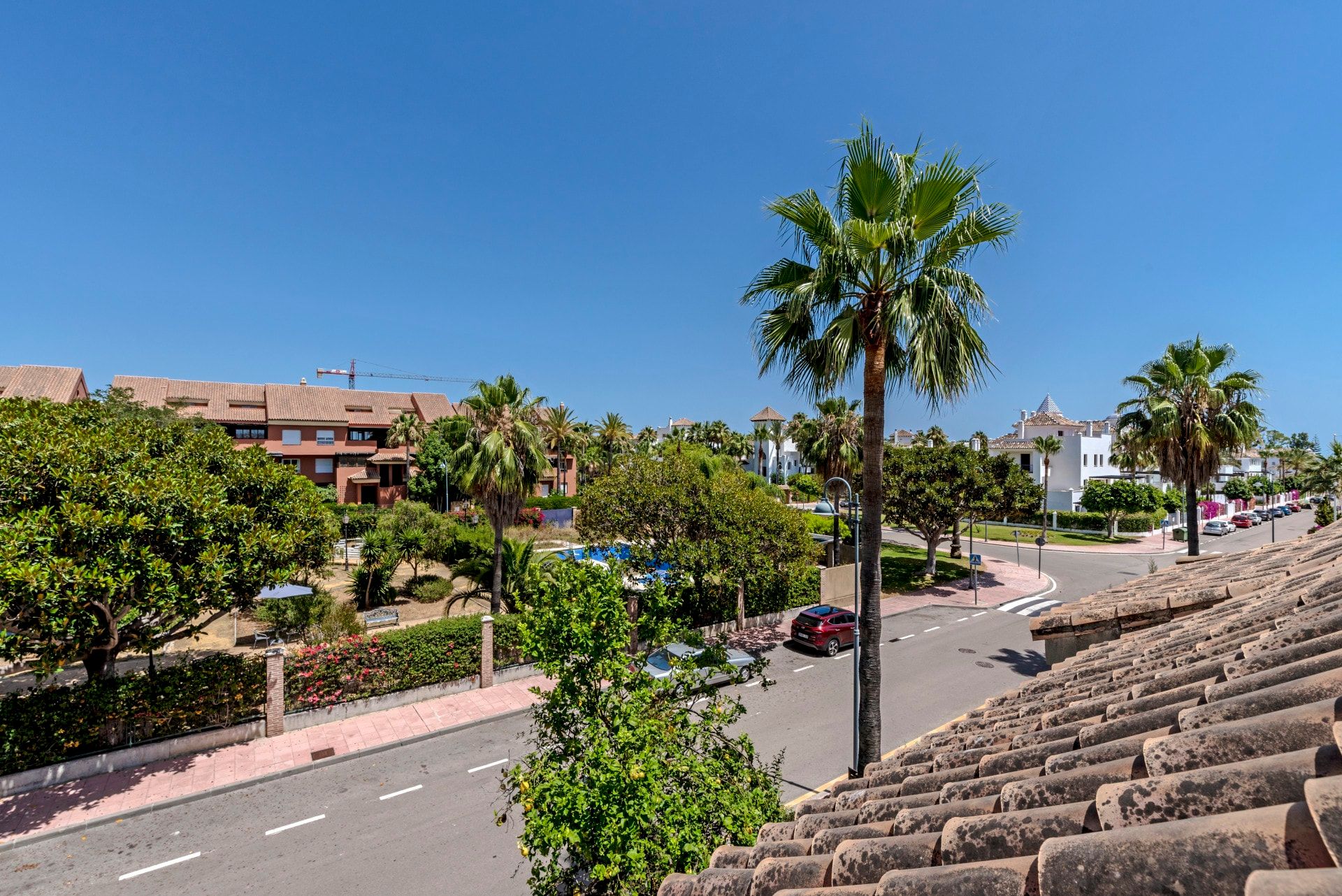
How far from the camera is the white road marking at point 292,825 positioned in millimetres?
10125

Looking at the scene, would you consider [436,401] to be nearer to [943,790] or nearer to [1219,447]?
[1219,447]

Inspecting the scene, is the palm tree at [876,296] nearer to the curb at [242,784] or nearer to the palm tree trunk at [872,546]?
the palm tree trunk at [872,546]

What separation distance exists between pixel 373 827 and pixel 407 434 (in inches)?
1809

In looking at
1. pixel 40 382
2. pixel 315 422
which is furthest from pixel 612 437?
pixel 40 382

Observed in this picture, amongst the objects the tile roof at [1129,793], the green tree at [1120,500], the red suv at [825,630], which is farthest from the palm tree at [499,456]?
the green tree at [1120,500]

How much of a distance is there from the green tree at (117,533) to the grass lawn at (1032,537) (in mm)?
44096

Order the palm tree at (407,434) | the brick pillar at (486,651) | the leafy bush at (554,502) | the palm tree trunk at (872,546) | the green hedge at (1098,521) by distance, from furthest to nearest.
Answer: the palm tree at (407,434) → the green hedge at (1098,521) → the leafy bush at (554,502) → the brick pillar at (486,651) → the palm tree trunk at (872,546)

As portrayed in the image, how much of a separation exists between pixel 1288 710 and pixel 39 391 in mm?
60295

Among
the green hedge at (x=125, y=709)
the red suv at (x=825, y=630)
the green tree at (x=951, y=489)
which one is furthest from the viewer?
the green tree at (x=951, y=489)

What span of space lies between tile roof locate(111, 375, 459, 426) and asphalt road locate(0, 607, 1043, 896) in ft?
149

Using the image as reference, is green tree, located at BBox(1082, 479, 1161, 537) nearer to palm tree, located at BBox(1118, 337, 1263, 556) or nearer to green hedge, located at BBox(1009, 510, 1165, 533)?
green hedge, located at BBox(1009, 510, 1165, 533)

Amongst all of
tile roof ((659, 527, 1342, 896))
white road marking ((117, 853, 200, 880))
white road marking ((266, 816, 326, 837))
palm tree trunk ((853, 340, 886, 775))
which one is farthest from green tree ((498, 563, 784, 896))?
white road marking ((117, 853, 200, 880))

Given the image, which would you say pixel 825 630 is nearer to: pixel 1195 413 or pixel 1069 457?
pixel 1195 413

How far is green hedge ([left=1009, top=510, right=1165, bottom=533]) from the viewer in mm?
50906
